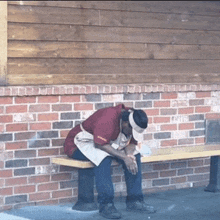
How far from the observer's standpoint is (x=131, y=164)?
5.73 meters

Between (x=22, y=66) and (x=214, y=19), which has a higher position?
(x=214, y=19)

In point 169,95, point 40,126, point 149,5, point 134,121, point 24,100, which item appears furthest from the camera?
point 169,95

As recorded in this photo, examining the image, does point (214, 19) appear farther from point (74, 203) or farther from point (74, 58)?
point (74, 203)

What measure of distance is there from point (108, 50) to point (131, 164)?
4.74 ft

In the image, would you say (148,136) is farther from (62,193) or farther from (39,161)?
(39,161)

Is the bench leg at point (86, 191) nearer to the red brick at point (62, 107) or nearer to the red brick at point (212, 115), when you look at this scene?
the red brick at point (62, 107)

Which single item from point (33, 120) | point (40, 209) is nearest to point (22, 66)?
point (33, 120)

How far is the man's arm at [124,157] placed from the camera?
18.6 ft

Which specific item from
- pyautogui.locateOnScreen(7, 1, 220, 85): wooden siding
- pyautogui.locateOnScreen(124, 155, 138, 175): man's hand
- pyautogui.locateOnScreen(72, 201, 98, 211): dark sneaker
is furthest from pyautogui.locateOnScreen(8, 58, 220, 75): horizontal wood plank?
pyautogui.locateOnScreen(72, 201, 98, 211): dark sneaker

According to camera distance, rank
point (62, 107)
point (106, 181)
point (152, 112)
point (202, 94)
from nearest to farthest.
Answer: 1. point (106, 181)
2. point (62, 107)
3. point (152, 112)
4. point (202, 94)

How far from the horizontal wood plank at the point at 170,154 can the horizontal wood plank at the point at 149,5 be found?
5.35 ft

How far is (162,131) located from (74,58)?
4.71 feet

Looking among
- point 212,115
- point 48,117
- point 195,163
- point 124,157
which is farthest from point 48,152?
point 212,115

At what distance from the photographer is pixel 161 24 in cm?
680
